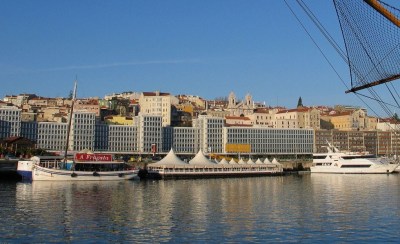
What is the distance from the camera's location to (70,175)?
54531mm

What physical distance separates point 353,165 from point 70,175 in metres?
45.0

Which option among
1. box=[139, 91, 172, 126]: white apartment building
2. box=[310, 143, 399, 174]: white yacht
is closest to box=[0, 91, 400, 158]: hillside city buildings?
box=[139, 91, 172, 126]: white apartment building

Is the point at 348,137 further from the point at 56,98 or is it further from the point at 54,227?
the point at 54,227

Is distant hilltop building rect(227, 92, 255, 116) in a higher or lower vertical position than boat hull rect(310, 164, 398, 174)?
higher

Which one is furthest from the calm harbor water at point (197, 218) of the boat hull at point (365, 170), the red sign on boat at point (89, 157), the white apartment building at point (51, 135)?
the white apartment building at point (51, 135)

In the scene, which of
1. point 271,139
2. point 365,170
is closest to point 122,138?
point 271,139

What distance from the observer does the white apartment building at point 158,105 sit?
4776 inches

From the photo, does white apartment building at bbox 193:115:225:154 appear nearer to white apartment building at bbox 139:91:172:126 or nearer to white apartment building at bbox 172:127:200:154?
white apartment building at bbox 172:127:200:154

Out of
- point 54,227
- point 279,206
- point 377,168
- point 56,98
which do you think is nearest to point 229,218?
point 279,206

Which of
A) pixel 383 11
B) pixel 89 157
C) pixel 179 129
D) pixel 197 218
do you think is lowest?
pixel 197 218

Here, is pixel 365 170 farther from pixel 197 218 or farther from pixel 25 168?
pixel 197 218

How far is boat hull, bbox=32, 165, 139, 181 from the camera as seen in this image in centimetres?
5369

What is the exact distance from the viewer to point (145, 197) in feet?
122

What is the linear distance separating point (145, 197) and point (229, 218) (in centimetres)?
1259
